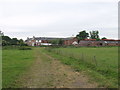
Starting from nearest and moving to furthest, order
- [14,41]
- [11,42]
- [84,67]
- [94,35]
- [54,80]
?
[54,80], [84,67], [11,42], [14,41], [94,35]

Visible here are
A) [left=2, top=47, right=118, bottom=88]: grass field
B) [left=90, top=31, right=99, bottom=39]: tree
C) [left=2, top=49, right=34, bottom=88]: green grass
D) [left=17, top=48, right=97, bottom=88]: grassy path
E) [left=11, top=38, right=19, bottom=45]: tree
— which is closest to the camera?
[left=17, top=48, right=97, bottom=88]: grassy path

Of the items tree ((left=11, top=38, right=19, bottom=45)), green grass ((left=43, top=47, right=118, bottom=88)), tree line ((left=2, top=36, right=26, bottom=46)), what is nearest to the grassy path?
green grass ((left=43, top=47, right=118, bottom=88))

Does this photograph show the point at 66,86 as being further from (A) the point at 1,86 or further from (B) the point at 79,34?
(B) the point at 79,34

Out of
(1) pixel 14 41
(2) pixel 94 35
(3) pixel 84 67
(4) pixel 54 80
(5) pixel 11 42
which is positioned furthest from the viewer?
(2) pixel 94 35

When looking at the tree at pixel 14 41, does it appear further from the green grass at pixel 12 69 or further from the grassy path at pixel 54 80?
the grassy path at pixel 54 80

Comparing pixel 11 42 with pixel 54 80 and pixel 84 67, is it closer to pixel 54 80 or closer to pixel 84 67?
pixel 84 67

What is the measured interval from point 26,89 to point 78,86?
2.29 m

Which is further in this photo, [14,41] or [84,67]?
[14,41]

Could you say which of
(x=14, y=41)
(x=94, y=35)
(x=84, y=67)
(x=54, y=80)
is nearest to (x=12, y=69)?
(x=54, y=80)

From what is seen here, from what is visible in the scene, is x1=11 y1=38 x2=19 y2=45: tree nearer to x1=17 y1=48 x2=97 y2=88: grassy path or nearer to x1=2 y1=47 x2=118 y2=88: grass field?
x1=2 y1=47 x2=118 y2=88: grass field

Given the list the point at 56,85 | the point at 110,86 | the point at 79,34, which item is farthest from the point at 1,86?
the point at 79,34

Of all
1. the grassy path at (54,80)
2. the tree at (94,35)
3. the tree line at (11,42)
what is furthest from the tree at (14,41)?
the grassy path at (54,80)

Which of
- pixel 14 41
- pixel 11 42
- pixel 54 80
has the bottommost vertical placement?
pixel 54 80

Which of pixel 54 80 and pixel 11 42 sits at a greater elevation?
pixel 11 42
